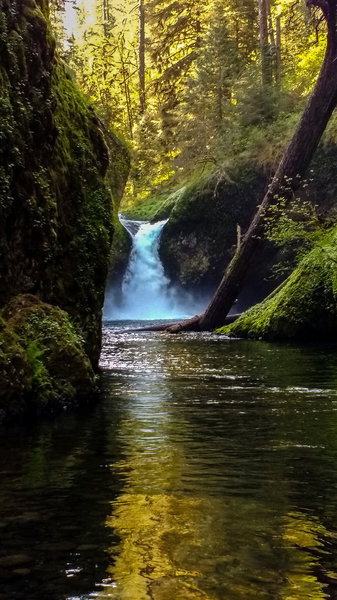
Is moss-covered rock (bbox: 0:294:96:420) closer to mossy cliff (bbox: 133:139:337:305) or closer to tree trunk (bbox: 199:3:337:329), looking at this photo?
tree trunk (bbox: 199:3:337:329)

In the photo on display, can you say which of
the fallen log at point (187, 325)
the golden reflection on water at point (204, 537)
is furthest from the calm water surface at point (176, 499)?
the fallen log at point (187, 325)

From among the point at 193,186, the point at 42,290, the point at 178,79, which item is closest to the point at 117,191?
the point at 193,186

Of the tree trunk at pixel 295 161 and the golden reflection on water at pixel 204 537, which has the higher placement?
the tree trunk at pixel 295 161

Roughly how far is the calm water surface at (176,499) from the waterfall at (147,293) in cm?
1954

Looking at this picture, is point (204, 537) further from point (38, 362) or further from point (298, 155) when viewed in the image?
point (298, 155)

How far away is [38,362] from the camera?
6262 millimetres

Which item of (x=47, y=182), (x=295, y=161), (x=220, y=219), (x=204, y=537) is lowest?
(x=204, y=537)

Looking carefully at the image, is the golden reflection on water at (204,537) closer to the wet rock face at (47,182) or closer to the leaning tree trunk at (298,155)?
the wet rock face at (47,182)

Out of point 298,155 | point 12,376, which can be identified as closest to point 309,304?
point 298,155

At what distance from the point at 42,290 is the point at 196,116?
22097 mm

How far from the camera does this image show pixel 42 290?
7273mm

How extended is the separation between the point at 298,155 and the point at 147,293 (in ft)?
43.0

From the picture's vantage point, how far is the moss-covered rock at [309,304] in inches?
561

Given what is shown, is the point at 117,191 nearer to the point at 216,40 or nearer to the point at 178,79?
the point at 216,40
